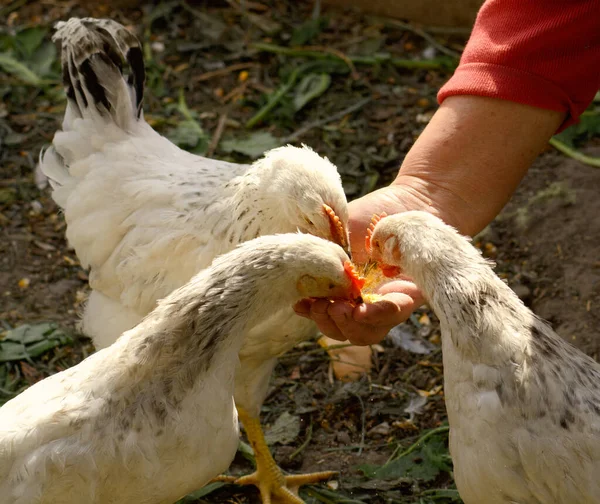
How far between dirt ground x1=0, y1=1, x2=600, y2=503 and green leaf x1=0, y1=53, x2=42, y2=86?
61 mm

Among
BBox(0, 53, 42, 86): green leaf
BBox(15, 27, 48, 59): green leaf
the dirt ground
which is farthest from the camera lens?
BBox(15, 27, 48, 59): green leaf

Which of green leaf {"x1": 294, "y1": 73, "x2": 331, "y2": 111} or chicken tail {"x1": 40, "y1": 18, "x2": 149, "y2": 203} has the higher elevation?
chicken tail {"x1": 40, "y1": 18, "x2": 149, "y2": 203}

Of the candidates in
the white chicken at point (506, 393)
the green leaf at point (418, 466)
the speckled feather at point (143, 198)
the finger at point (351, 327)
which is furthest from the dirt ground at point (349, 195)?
the white chicken at point (506, 393)

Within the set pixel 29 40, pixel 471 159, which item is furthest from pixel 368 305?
pixel 29 40

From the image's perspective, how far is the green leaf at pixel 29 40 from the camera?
5.59 metres

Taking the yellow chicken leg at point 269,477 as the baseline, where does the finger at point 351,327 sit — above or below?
above

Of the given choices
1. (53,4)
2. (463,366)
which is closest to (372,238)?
(463,366)

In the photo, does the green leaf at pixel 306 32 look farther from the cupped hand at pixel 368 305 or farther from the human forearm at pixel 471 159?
the cupped hand at pixel 368 305

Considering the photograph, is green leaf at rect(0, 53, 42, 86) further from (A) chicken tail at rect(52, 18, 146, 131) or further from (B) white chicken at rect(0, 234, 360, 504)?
(B) white chicken at rect(0, 234, 360, 504)

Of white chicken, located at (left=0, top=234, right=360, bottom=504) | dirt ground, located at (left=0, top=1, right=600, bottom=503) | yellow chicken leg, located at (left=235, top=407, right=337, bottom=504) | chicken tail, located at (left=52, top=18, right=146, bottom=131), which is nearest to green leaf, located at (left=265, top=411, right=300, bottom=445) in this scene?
dirt ground, located at (left=0, top=1, right=600, bottom=503)

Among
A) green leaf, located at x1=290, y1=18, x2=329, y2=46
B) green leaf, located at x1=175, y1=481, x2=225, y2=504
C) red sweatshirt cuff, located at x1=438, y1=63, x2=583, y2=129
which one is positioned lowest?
green leaf, located at x1=175, y1=481, x2=225, y2=504

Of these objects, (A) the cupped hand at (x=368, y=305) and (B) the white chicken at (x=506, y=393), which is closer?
(B) the white chicken at (x=506, y=393)

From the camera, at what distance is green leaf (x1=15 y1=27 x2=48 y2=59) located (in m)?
5.59

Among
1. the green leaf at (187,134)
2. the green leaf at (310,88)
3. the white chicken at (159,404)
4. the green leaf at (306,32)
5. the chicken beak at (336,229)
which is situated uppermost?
the chicken beak at (336,229)
